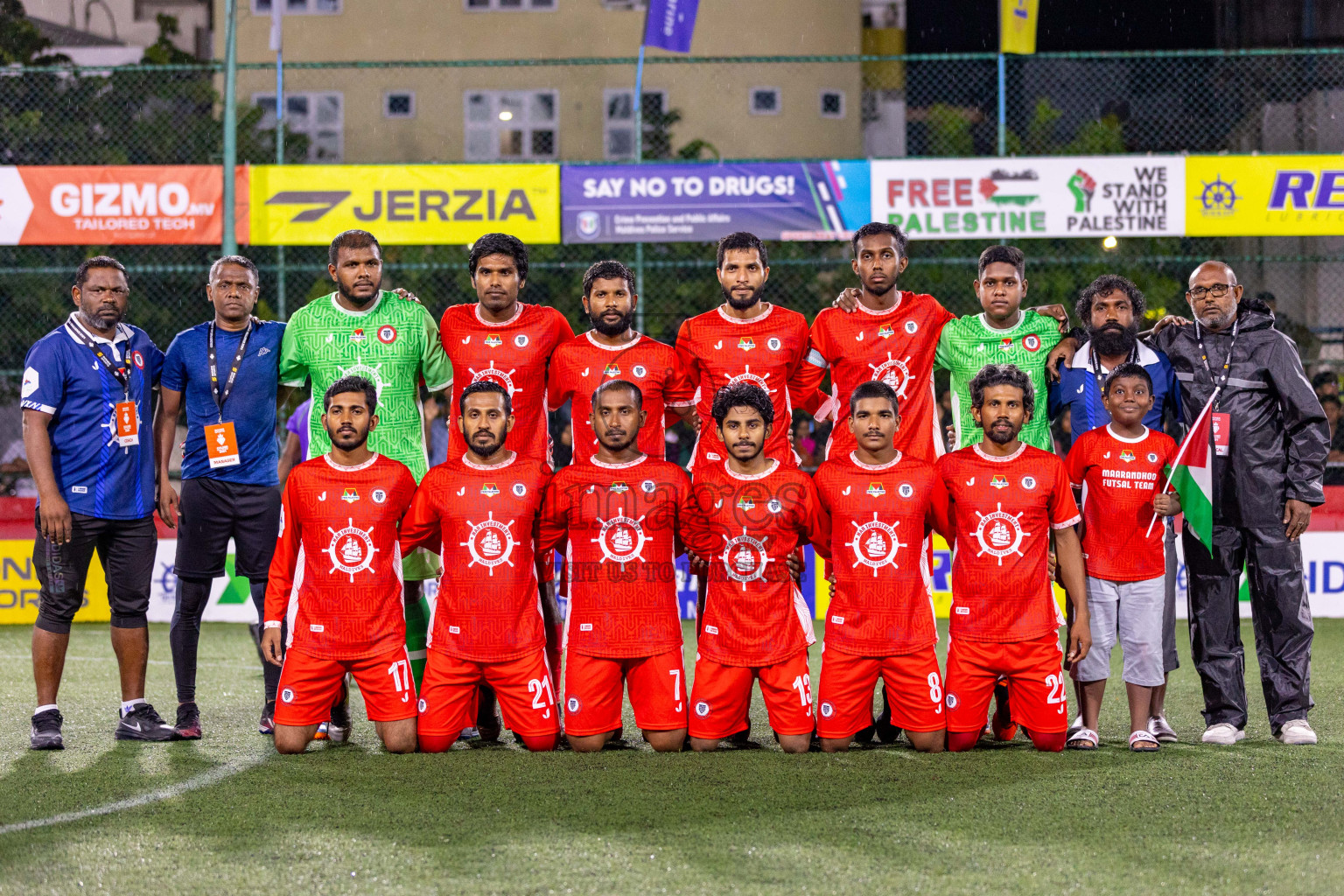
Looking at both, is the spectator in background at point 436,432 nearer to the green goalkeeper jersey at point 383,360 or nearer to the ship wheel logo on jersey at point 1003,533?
the green goalkeeper jersey at point 383,360

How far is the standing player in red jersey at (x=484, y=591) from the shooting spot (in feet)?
18.3

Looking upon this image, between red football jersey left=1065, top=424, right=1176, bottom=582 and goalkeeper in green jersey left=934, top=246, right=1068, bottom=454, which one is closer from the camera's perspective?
red football jersey left=1065, top=424, right=1176, bottom=582

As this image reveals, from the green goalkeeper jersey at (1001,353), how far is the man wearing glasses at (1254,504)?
65cm

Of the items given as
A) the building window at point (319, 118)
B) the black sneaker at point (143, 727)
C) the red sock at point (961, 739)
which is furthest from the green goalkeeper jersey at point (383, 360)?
the building window at point (319, 118)

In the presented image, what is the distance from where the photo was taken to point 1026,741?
589 centimetres

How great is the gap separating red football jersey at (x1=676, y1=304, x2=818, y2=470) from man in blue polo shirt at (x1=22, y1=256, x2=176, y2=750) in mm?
2413

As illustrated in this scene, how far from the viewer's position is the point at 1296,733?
570cm

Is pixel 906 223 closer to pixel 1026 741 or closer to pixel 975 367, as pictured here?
pixel 975 367

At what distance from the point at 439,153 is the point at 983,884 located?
2011cm

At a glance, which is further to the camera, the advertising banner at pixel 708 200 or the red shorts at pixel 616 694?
the advertising banner at pixel 708 200

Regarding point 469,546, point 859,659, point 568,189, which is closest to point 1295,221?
point 568,189

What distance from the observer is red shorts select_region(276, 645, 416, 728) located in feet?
18.3

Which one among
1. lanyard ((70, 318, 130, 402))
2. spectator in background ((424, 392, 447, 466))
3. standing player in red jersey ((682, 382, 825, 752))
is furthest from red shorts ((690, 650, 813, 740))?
spectator in background ((424, 392, 447, 466))

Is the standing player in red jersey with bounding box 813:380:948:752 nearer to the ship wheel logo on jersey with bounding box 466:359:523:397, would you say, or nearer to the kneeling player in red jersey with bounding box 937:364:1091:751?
the kneeling player in red jersey with bounding box 937:364:1091:751
